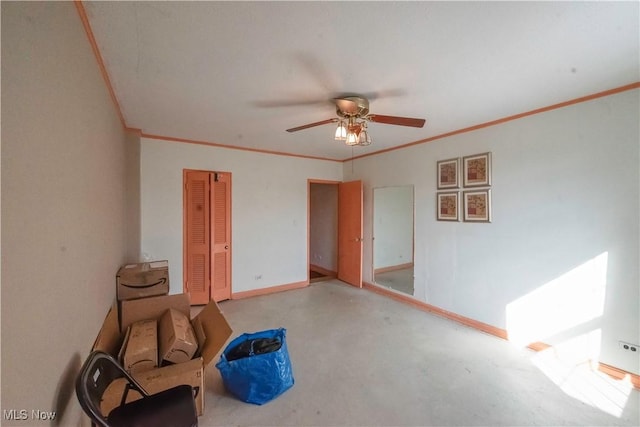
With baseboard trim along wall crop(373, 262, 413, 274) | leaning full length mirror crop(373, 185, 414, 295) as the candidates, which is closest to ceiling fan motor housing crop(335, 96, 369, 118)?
leaning full length mirror crop(373, 185, 414, 295)

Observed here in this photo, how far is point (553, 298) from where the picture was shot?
2.57m

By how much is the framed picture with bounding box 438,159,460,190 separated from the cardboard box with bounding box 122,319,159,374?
3538mm

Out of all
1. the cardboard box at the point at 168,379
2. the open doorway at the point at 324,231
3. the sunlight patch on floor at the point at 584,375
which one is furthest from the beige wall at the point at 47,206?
the open doorway at the point at 324,231

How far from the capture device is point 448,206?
3465 millimetres

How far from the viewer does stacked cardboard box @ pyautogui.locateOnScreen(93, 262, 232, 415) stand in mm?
1595

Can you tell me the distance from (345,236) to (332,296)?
4.12 feet

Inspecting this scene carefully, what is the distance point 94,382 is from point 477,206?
3.65 m

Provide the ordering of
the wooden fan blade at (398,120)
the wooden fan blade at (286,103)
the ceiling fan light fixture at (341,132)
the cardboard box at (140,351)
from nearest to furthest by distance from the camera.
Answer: the cardboard box at (140,351)
the wooden fan blade at (398,120)
the ceiling fan light fixture at (341,132)
the wooden fan blade at (286,103)

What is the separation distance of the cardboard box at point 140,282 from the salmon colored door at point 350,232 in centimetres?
312

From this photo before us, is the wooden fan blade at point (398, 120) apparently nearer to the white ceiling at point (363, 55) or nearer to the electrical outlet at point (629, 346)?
the white ceiling at point (363, 55)

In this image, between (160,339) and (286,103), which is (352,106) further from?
(160,339)

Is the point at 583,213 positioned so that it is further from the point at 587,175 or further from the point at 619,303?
the point at 619,303

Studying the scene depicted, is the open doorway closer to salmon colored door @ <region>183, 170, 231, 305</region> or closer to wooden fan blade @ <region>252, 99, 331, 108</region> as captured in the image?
salmon colored door @ <region>183, 170, 231, 305</region>

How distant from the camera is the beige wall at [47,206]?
721 mm
